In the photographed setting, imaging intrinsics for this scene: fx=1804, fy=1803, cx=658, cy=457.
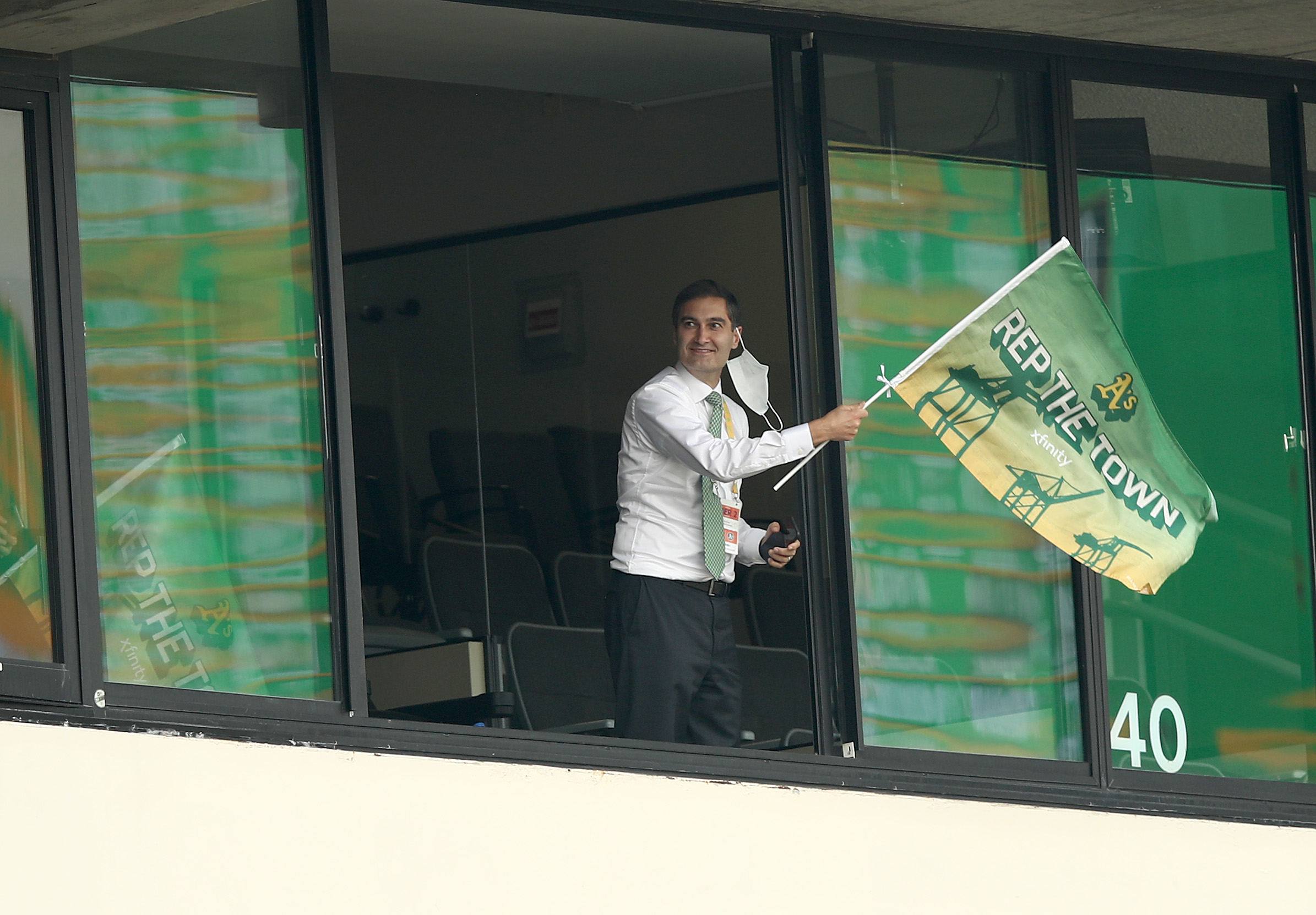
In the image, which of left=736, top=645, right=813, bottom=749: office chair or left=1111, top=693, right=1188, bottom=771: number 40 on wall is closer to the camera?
left=1111, top=693, right=1188, bottom=771: number 40 on wall

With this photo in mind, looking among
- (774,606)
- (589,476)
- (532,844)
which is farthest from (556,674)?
(589,476)

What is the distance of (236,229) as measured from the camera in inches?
178

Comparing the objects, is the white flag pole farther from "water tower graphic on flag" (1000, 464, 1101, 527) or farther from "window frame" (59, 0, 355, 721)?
"window frame" (59, 0, 355, 721)

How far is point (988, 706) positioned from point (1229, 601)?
98 cm

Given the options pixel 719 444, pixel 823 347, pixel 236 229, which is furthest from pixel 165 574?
pixel 823 347

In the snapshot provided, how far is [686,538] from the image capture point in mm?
5039

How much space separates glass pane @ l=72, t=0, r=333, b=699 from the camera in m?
4.40

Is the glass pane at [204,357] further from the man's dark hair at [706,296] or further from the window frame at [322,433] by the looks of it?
the man's dark hair at [706,296]

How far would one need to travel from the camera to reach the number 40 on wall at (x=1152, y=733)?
5500mm

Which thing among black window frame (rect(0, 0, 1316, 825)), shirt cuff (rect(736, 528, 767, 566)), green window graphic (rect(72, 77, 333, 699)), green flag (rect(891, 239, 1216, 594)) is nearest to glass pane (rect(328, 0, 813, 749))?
black window frame (rect(0, 0, 1316, 825))

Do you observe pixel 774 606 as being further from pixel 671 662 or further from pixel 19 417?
pixel 19 417

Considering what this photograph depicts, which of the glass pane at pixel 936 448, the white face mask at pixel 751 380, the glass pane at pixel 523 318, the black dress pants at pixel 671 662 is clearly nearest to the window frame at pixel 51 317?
the black dress pants at pixel 671 662

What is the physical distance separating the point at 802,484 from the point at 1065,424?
2.52ft

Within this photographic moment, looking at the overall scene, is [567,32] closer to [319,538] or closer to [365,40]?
[365,40]
